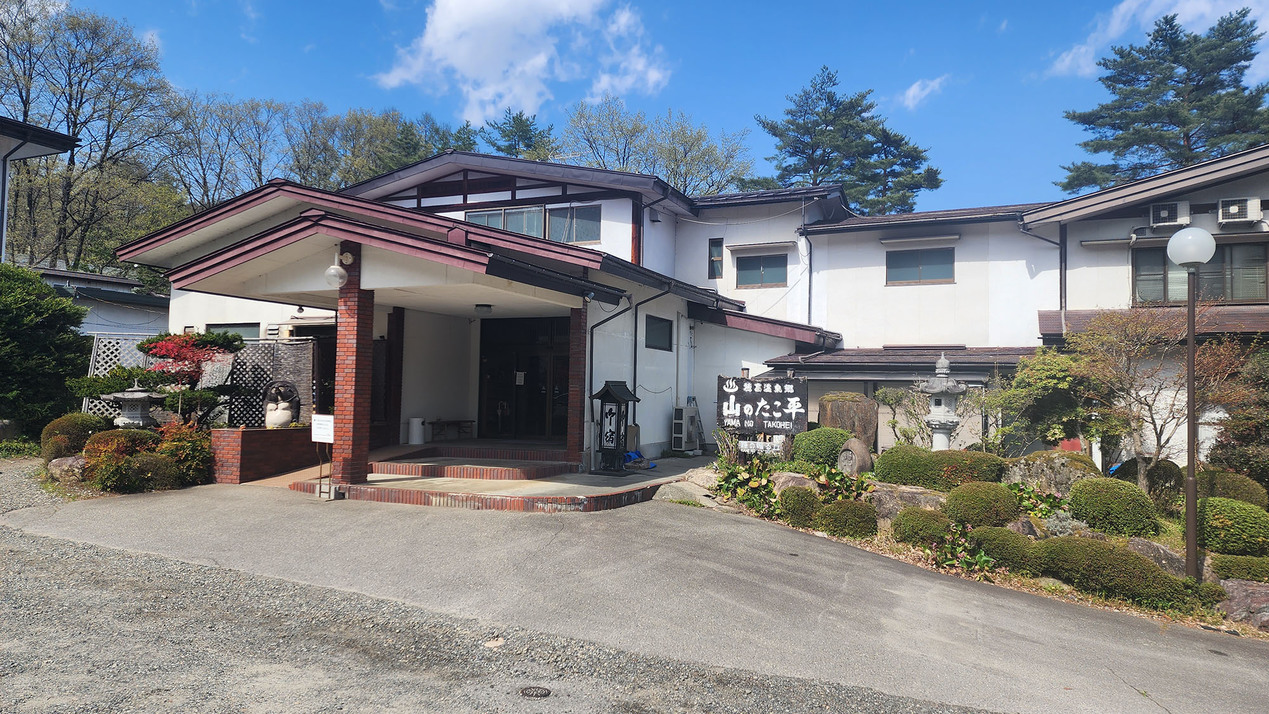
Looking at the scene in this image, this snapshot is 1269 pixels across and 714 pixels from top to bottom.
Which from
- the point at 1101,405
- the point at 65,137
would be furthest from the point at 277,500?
the point at 65,137

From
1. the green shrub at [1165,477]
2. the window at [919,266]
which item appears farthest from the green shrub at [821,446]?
the window at [919,266]

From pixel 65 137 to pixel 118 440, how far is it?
12340 millimetres

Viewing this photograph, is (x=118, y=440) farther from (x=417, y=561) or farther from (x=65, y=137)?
(x=65, y=137)

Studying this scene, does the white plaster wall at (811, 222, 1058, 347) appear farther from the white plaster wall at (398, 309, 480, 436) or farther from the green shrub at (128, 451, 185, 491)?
the green shrub at (128, 451, 185, 491)

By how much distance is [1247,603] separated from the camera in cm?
712

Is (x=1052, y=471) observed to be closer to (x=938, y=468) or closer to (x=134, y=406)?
(x=938, y=468)

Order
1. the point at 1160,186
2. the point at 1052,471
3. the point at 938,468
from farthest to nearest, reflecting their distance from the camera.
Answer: the point at 1160,186 < the point at 938,468 < the point at 1052,471

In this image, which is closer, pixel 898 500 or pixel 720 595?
pixel 720 595

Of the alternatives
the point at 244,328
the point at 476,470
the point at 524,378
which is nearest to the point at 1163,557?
the point at 476,470

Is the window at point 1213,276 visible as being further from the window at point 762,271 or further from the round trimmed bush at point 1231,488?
the window at point 762,271

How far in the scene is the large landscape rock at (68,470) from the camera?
10.1m

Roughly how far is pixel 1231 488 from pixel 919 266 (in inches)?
361

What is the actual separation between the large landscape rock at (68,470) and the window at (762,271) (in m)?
14.5

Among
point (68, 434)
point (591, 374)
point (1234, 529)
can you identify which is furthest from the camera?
point (591, 374)
